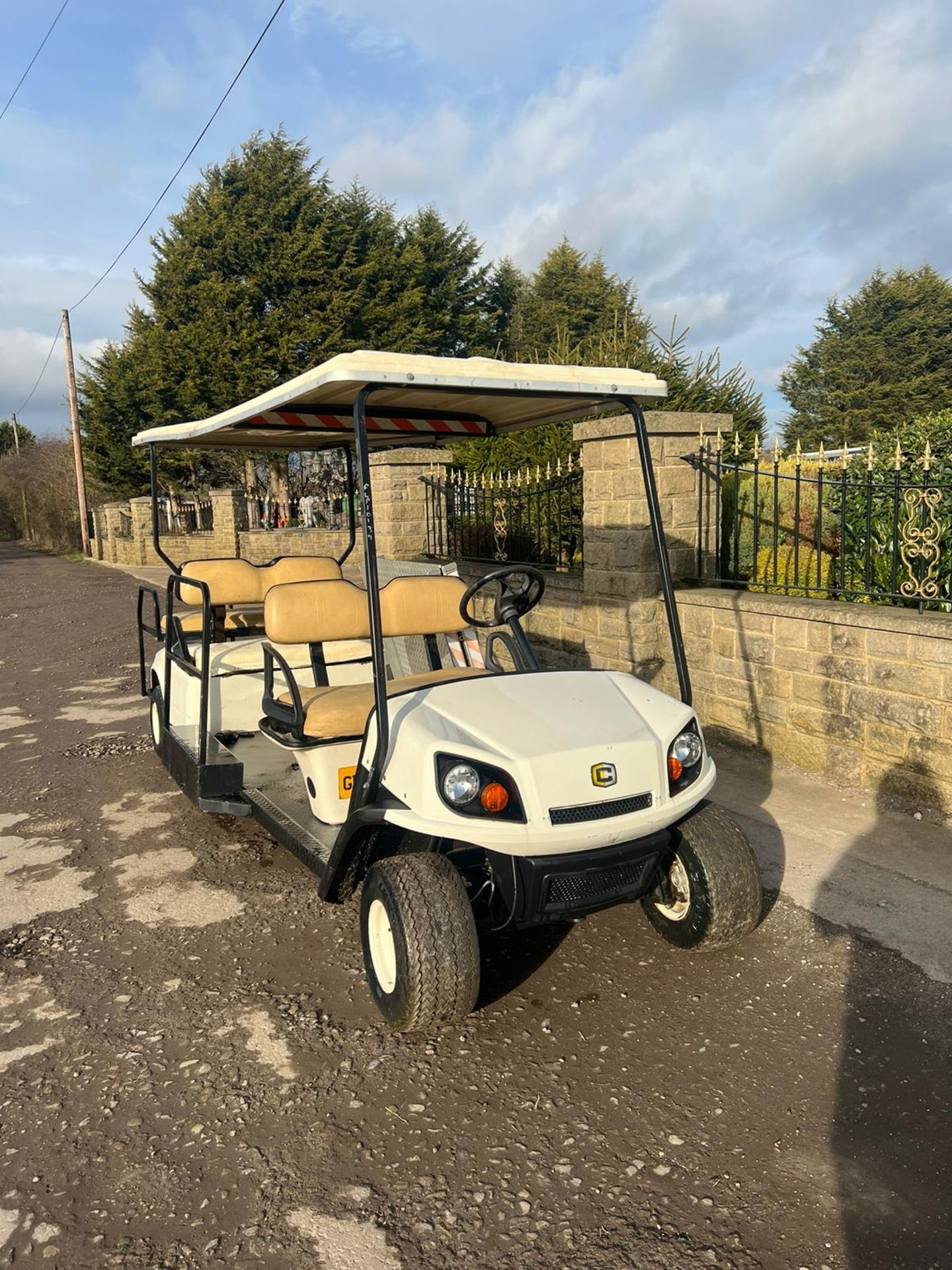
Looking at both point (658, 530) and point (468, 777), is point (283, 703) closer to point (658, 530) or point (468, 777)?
point (468, 777)

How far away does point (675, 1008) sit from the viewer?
3131mm

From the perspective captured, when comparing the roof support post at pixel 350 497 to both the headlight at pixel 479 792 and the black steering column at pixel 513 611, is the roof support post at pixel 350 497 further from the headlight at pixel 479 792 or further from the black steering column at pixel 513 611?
the headlight at pixel 479 792

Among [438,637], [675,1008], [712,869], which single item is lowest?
[675,1008]

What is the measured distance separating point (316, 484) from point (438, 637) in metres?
25.6

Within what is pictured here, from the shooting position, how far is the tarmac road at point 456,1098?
2178 mm

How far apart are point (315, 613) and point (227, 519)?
58.1 ft

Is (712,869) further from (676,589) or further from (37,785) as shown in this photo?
(37,785)

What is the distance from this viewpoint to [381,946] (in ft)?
9.87

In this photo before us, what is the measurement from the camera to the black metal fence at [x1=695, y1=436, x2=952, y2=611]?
5074 mm

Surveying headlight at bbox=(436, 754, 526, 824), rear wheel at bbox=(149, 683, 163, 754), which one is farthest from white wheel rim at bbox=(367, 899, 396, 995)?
rear wheel at bbox=(149, 683, 163, 754)

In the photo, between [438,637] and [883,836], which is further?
[438,637]

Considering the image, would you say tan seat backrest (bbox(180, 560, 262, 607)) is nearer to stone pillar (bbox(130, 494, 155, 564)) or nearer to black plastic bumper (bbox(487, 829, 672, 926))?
black plastic bumper (bbox(487, 829, 672, 926))

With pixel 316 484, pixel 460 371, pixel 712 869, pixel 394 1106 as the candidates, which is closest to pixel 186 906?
pixel 394 1106

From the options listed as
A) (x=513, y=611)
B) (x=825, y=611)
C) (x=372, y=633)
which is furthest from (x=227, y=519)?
(x=372, y=633)
